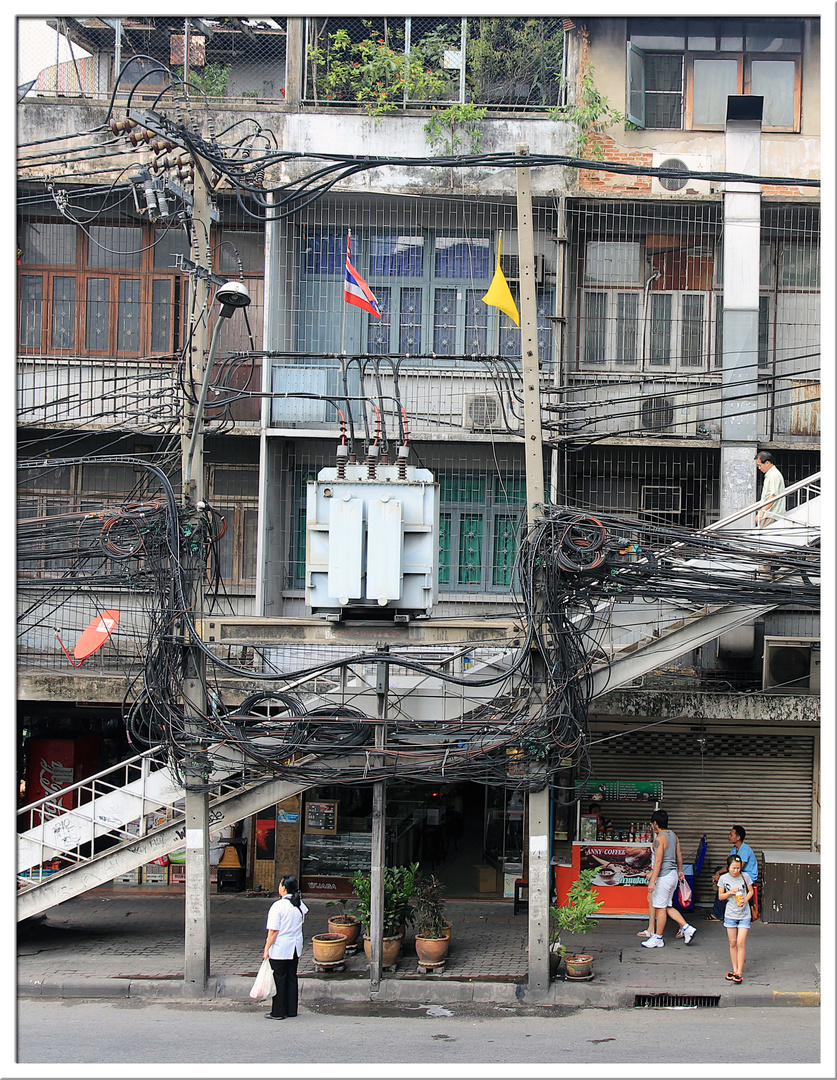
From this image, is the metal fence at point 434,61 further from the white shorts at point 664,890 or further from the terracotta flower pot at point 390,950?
the terracotta flower pot at point 390,950

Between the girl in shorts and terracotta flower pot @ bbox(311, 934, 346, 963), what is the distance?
4.22 metres

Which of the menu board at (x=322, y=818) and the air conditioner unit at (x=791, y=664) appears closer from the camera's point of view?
the air conditioner unit at (x=791, y=664)

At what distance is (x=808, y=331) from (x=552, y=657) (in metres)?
7.59

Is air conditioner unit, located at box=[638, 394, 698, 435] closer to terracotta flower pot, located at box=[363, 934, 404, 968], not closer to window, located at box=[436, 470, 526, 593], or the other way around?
window, located at box=[436, 470, 526, 593]

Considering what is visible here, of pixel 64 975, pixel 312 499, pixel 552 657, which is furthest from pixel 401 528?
pixel 64 975

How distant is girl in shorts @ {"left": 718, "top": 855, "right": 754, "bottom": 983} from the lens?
11898 mm

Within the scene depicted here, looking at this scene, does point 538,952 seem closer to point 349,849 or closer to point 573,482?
point 349,849

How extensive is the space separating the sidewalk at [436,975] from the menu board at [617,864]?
1.81 feet

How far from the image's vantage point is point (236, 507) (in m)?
16.2

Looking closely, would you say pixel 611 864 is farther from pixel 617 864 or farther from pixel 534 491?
pixel 534 491

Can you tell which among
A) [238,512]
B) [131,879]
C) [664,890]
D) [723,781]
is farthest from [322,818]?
[723,781]

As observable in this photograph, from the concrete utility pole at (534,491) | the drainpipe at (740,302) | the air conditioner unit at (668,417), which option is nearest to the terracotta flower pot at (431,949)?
the concrete utility pole at (534,491)

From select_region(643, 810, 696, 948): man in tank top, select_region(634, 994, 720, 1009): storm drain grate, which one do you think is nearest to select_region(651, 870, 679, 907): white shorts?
select_region(643, 810, 696, 948): man in tank top

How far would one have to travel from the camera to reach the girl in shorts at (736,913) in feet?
39.0
